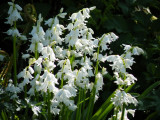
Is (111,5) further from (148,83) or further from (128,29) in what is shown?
(148,83)

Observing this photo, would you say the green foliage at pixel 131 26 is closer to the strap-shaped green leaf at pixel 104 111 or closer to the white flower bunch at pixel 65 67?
the strap-shaped green leaf at pixel 104 111

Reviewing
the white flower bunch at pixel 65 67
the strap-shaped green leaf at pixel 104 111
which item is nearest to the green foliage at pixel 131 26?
the strap-shaped green leaf at pixel 104 111

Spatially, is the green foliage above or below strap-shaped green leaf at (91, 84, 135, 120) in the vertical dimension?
above

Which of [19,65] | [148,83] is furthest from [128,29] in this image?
[19,65]

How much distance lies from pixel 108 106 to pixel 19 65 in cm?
152

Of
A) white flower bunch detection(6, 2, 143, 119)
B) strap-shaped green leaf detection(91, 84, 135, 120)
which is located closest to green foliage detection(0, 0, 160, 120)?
strap-shaped green leaf detection(91, 84, 135, 120)

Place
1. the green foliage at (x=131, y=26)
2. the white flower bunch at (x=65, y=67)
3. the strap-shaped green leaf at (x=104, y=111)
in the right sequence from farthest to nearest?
1. the green foliage at (x=131, y=26)
2. the strap-shaped green leaf at (x=104, y=111)
3. the white flower bunch at (x=65, y=67)

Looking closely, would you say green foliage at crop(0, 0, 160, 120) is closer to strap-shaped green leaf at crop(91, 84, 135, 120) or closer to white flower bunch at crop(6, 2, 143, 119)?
strap-shaped green leaf at crop(91, 84, 135, 120)

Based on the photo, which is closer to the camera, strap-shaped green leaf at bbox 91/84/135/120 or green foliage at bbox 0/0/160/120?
strap-shaped green leaf at bbox 91/84/135/120

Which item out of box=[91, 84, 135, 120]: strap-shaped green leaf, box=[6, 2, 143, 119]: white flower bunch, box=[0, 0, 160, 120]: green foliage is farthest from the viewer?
box=[0, 0, 160, 120]: green foliage

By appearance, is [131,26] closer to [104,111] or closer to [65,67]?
[104,111]

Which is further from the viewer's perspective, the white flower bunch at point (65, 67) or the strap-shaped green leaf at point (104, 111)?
the strap-shaped green leaf at point (104, 111)

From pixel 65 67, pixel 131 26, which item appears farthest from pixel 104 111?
pixel 131 26

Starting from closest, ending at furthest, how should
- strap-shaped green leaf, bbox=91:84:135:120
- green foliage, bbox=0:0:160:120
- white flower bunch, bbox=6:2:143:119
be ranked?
white flower bunch, bbox=6:2:143:119 → strap-shaped green leaf, bbox=91:84:135:120 → green foliage, bbox=0:0:160:120
